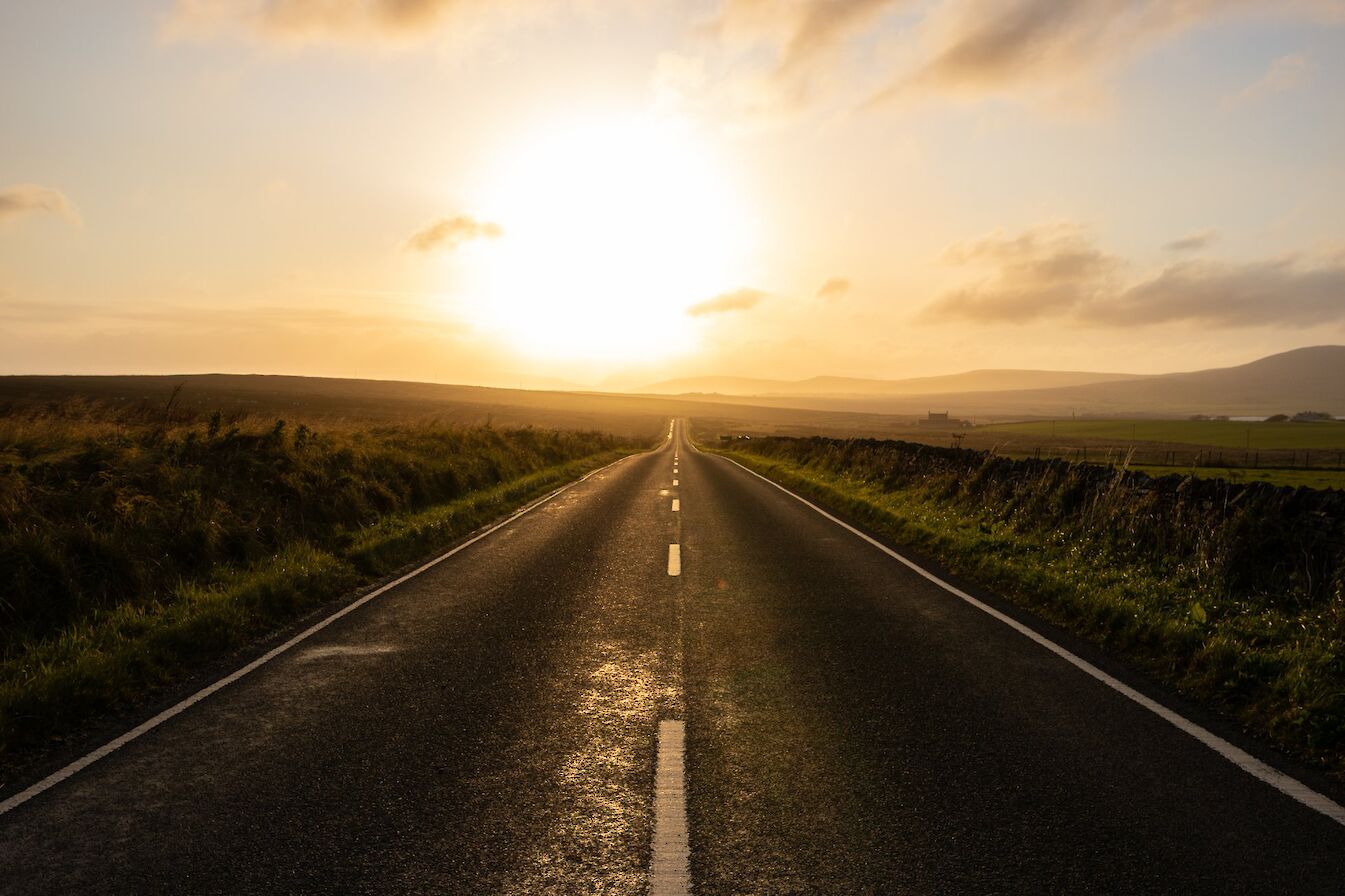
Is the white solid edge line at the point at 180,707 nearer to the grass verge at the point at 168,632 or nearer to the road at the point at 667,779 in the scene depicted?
the road at the point at 667,779

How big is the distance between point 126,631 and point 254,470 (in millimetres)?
7001

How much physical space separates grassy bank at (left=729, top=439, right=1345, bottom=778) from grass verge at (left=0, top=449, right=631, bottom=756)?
8.77 metres

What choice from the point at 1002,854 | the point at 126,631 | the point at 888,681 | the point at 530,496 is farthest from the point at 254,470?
the point at 1002,854

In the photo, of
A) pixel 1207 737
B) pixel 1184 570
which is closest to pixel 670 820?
pixel 1207 737

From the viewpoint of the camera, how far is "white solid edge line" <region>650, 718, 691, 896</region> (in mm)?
3438

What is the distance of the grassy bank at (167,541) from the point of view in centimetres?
667

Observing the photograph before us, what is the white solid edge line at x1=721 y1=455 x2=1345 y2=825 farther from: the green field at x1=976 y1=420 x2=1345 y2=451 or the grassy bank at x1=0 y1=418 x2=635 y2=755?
the green field at x1=976 y1=420 x2=1345 y2=451

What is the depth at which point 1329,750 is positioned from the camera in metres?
5.05

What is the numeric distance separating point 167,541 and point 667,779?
9261 mm

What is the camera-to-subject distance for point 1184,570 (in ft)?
31.1

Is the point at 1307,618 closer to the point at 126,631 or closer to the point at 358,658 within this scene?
the point at 358,658

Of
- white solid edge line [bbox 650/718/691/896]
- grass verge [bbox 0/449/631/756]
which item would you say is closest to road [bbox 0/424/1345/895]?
white solid edge line [bbox 650/718/691/896]

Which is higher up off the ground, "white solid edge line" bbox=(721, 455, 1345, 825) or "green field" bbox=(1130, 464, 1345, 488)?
"white solid edge line" bbox=(721, 455, 1345, 825)

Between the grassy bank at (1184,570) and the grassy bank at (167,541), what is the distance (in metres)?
8.89
